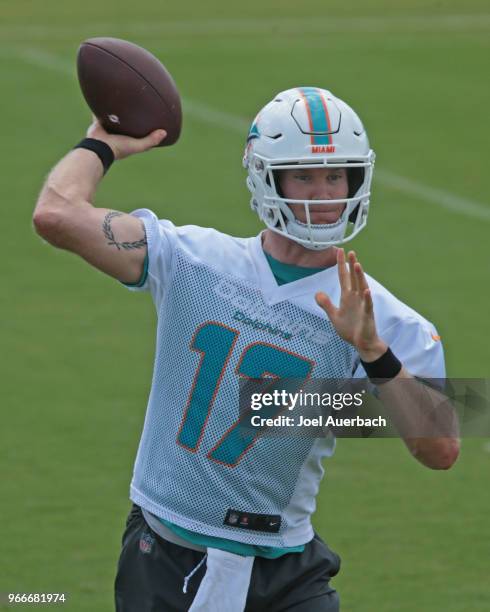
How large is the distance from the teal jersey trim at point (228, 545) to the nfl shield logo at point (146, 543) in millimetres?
89

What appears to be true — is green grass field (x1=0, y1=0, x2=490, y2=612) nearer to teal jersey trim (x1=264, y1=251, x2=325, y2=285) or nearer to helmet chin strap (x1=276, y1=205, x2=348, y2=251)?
teal jersey trim (x1=264, y1=251, x2=325, y2=285)

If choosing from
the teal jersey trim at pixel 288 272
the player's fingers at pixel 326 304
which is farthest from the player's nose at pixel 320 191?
the player's fingers at pixel 326 304

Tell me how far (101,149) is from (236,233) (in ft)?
32.4

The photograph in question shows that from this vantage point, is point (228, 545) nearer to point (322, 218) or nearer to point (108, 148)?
point (322, 218)

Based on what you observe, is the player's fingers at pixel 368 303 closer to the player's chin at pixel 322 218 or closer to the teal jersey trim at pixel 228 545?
the player's chin at pixel 322 218

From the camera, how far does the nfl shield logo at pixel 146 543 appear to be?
5.39 metres

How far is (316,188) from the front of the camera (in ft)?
17.3

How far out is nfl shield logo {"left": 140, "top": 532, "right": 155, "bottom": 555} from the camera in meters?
5.39

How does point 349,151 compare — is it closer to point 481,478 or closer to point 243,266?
point 243,266

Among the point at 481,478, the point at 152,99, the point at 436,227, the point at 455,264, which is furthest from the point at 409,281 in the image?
the point at 152,99

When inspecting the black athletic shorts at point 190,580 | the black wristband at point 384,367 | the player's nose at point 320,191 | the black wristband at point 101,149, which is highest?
the black wristband at point 101,149

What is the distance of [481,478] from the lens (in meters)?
9.61

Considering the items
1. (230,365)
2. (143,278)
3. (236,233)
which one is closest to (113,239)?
(143,278)

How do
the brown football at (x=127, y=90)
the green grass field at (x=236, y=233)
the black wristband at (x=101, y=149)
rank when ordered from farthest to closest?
the green grass field at (x=236, y=233), the brown football at (x=127, y=90), the black wristband at (x=101, y=149)
